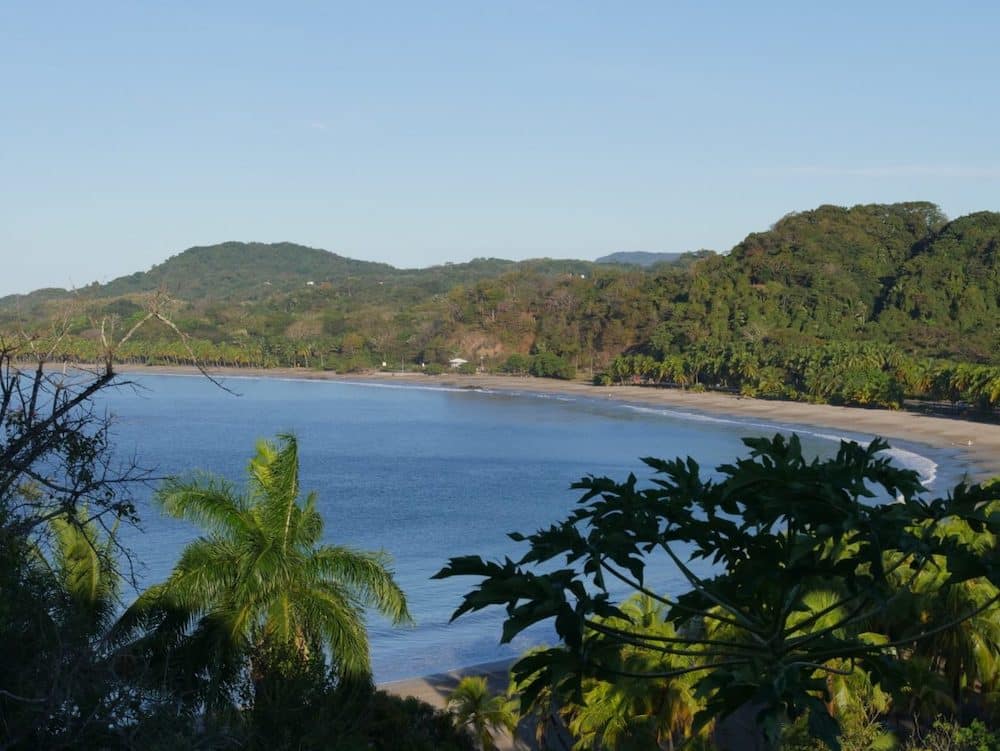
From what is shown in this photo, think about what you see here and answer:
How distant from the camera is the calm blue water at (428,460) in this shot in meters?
31.9

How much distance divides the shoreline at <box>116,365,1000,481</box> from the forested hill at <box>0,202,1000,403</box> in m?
3.33

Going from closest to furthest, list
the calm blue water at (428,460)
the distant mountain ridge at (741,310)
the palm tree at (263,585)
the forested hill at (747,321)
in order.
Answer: the palm tree at (263,585), the calm blue water at (428,460), the forested hill at (747,321), the distant mountain ridge at (741,310)

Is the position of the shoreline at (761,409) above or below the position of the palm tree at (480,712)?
above

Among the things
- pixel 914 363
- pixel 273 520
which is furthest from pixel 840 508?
pixel 914 363

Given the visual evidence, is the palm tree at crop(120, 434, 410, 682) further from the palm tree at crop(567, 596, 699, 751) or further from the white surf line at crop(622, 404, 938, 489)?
the white surf line at crop(622, 404, 938, 489)

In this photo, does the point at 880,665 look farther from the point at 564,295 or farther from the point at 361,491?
the point at 564,295

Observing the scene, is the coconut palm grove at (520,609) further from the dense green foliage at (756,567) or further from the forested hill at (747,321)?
the forested hill at (747,321)

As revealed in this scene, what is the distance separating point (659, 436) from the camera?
8050cm

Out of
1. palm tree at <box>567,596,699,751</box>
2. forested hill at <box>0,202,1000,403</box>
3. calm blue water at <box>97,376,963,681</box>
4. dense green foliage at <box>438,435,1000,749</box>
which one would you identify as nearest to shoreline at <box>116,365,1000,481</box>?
calm blue water at <box>97,376,963,681</box>

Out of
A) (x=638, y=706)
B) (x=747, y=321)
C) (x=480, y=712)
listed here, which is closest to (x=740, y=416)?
(x=747, y=321)

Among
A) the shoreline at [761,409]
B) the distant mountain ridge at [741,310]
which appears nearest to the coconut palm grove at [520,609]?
the shoreline at [761,409]

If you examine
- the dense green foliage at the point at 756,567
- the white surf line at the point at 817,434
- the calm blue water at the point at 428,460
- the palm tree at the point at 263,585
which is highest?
the dense green foliage at the point at 756,567

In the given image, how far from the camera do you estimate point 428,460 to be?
70188mm

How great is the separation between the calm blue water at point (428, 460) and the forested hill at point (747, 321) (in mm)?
14057
